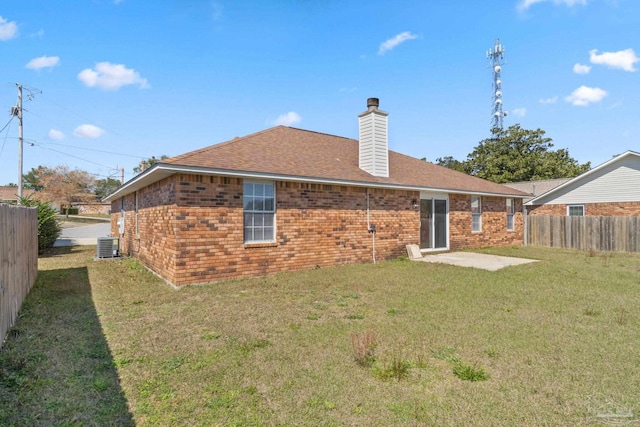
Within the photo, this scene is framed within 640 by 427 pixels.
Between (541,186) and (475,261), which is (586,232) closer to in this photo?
(475,261)

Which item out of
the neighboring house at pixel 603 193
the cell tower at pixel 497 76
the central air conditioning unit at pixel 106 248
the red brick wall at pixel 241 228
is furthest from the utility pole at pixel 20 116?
the cell tower at pixel 497 76

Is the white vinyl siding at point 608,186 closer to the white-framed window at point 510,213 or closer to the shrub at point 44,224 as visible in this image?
the white-framed window at point 510,213

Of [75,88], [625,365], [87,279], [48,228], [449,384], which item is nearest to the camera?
[449,384]

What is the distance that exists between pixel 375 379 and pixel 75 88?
2006cm

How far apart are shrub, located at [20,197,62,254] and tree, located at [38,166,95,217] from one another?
1359 inches

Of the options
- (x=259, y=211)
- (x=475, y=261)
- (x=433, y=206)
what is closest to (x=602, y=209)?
(x=433, y=206)

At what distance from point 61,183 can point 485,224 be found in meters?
55.8

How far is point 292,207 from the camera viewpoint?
9188 mm

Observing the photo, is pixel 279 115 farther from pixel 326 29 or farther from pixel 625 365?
pixel 625 365

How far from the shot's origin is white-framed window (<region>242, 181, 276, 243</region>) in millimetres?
8453

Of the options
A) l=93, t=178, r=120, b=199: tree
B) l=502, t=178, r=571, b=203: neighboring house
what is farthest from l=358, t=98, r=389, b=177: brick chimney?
l=93, t=178, r=120, b=199: tree

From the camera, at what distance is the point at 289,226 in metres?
9.09

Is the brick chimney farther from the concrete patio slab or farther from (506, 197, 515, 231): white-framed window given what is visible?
(506, 197, 515, 231): white-framed window

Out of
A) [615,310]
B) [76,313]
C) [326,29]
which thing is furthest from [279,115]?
[615,310]
